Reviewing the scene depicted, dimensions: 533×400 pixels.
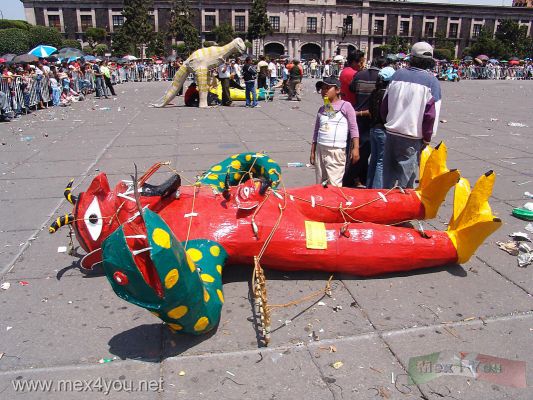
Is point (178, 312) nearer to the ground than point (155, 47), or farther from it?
nearer to the ground

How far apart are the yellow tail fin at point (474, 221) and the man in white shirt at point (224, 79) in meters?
13.0

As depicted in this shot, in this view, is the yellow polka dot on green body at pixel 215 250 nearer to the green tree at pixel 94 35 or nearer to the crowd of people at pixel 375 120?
the crowd of people at pixel 375 120

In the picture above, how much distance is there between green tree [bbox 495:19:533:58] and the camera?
62156 millimetres

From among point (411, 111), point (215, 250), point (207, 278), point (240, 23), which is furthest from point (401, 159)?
point (240, 23)

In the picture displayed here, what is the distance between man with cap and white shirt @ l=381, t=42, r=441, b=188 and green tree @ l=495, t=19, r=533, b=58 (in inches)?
2672

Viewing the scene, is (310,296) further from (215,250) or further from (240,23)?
(240,23)

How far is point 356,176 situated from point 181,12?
6281 centimetres

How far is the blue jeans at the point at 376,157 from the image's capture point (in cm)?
527

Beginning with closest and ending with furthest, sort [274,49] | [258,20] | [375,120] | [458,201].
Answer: [458,201]
[375,120]
[258,20]
[274,49]

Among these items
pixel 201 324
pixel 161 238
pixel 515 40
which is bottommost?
pixel 201 324

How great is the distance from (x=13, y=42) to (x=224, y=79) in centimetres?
3615

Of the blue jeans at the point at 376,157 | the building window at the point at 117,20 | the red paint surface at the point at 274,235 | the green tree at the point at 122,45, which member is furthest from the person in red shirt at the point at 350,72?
the building window at the point at 117,20

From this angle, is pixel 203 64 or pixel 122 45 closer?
pixel 203 64

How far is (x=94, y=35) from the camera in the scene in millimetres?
65750
